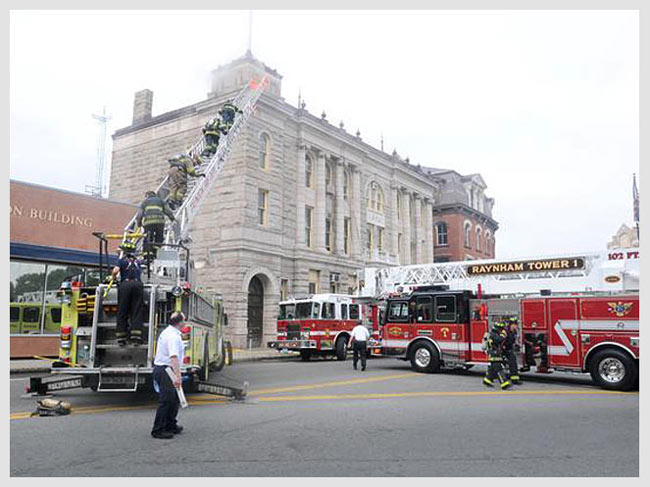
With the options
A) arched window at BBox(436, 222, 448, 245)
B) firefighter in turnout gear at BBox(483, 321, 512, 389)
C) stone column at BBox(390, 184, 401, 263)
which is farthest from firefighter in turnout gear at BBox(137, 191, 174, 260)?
arched window at BBox(436, 222, 448, 245)

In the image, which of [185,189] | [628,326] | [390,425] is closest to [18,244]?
[185,189]

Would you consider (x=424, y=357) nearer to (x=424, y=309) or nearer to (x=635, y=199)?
(x=424, y=309)

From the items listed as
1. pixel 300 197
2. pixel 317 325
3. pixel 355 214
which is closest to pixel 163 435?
pixel 317 325

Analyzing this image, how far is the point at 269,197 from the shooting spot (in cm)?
2812

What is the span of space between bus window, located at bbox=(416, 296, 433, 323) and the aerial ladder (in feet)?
3.61

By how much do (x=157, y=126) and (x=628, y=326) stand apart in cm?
2546

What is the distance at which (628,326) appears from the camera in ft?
40.3

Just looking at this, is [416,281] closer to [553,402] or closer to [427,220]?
[553,402]

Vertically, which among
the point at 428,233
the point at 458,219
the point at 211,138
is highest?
the point at 458,219

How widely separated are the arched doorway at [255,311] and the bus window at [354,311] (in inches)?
265

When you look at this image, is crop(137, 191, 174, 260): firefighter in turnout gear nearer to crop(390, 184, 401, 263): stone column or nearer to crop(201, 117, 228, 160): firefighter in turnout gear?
crop(201, 117, 228, 160): firefighter in turnout gear

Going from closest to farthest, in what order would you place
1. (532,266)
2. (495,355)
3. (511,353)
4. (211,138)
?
(495,355)
(511,353)
(532,266)
(211,138)

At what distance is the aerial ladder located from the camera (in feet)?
44.3

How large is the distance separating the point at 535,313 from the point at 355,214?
836 inches
